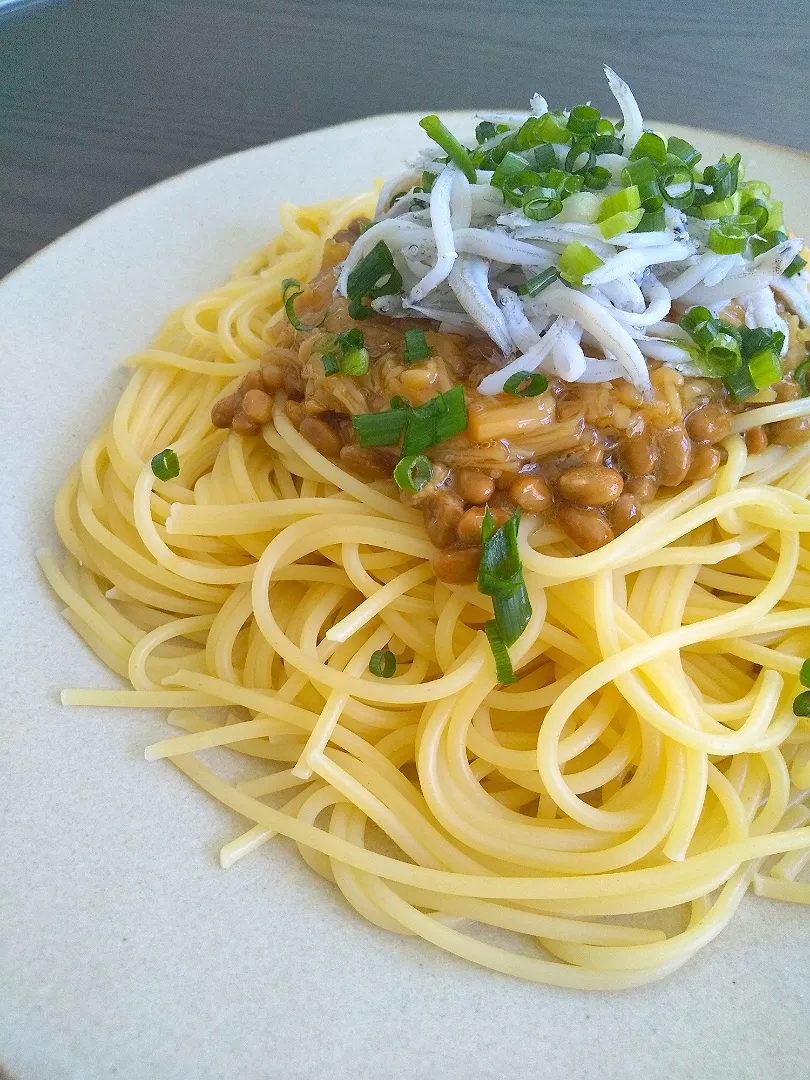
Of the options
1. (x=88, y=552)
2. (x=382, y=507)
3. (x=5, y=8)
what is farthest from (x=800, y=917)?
(x=5, y=8)

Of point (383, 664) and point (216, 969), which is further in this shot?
point (383, 664)

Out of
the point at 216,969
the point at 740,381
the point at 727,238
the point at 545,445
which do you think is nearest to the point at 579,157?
the point at 727,238

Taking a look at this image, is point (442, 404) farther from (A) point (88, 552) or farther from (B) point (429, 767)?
(A) point (88, 552)

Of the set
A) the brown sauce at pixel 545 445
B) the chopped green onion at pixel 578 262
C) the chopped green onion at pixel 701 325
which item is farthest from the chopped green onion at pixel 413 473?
the chopped green onion at pixel 701 325

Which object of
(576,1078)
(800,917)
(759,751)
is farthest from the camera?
(759,751)

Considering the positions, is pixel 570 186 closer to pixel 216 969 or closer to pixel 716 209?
pixel 716 209

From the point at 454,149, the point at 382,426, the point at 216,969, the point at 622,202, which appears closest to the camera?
the point at 216,969
